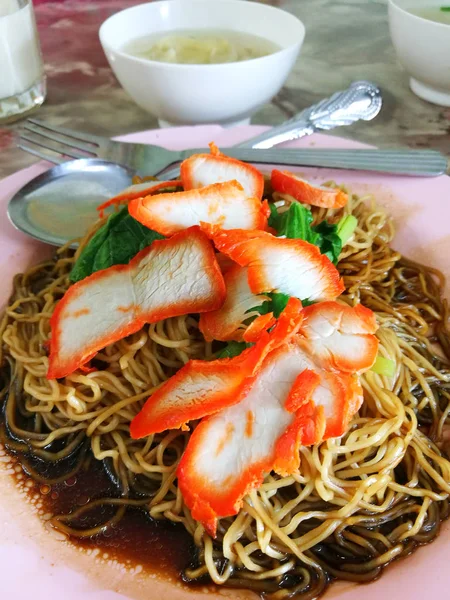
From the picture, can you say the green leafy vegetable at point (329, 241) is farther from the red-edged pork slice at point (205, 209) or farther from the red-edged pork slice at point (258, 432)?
the red-edged pork slice at point (258, 432)

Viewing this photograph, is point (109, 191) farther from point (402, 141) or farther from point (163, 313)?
point (402, 141)

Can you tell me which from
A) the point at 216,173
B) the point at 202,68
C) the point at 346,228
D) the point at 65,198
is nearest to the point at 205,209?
the point at 216,173

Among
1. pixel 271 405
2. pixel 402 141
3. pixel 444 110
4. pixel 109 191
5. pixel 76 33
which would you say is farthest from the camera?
pixel 76 33

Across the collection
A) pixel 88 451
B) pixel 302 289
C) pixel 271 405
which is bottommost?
pixel 88 451

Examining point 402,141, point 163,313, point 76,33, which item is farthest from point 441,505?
point 76,33

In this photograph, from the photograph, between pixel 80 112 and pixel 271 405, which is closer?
pixel 271 405

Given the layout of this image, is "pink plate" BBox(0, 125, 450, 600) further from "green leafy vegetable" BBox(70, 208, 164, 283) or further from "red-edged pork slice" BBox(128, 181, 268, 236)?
"red-edged pork slice" BBox(128, 181, 268, 236)

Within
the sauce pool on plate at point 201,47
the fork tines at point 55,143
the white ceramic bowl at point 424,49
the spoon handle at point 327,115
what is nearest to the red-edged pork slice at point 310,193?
the spoon handle at point 327,115
